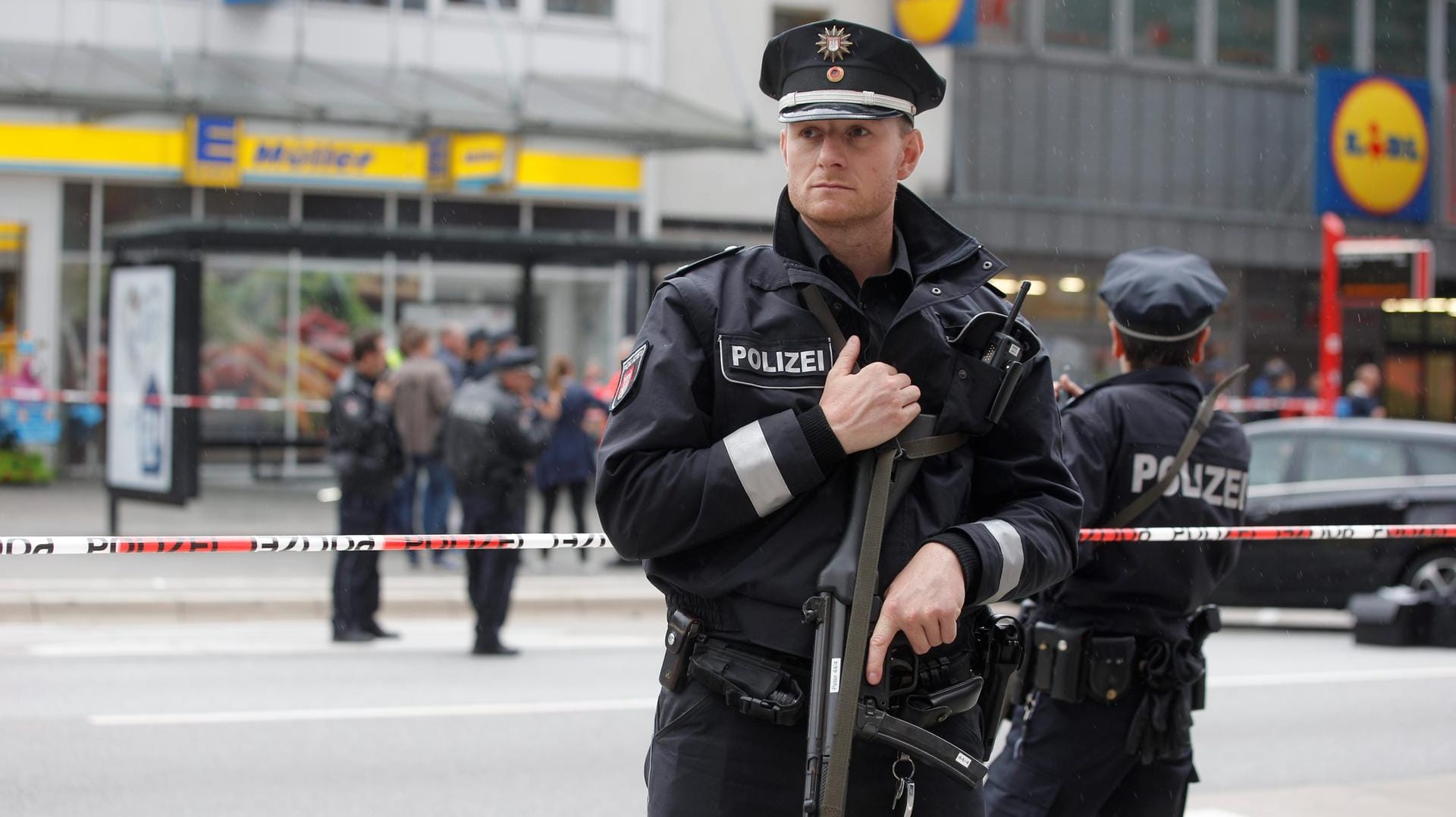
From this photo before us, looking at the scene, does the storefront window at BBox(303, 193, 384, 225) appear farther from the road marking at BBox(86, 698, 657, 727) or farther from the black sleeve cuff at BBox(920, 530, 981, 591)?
the black sleeve cuff at BBox(920, 530, 981, 591)

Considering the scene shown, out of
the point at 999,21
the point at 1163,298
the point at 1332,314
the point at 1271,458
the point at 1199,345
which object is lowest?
the point at 1271,458

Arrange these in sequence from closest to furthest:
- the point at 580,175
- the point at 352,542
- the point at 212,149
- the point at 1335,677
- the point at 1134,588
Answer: the point at 1134,588 < the point at 352,542 < the point at 1335,677 < the point at 212,149 < the point at 580,175

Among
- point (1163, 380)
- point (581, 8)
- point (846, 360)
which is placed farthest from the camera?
point (581, 8)

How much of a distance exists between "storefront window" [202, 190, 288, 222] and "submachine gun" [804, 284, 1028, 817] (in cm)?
2012

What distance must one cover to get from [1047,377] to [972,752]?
648mm

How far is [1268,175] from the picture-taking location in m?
27.8

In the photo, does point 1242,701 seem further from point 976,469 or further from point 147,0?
point 147,0

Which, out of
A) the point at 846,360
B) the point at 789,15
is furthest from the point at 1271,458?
the point at 789,15

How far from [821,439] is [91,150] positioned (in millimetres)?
20060

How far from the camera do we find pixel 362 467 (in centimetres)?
1106

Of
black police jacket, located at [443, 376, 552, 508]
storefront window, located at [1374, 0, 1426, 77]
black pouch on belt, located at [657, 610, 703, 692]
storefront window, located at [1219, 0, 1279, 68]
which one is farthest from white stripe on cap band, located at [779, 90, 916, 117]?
storefront window, located at [1374, 0, 1426, 77]

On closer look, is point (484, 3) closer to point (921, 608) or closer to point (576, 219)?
point (576, 219)

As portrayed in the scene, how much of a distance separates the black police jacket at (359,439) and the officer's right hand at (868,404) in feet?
28.2

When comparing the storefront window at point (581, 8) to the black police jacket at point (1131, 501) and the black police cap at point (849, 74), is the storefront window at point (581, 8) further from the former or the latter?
the black police cap at point (849, 74)
